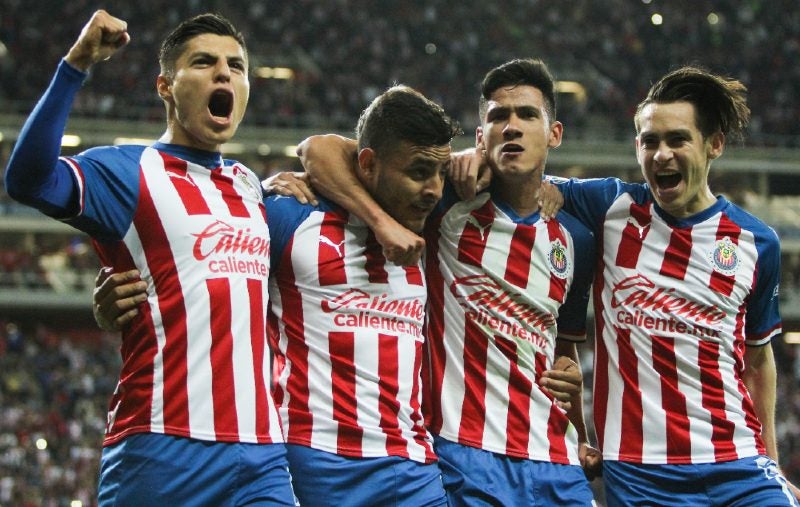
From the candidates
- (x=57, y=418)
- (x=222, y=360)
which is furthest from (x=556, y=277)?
(x=57, y=418)

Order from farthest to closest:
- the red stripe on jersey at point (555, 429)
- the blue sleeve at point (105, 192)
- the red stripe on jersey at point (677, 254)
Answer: the red stripe on jersey at point (677, 254), the red stripe on jersey at point (555, 429), the blue sleeve at point (105, 192)

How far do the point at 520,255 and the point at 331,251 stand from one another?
0.76 metres

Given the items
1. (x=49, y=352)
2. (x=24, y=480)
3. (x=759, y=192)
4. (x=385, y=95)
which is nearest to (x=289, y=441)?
(x=385, y=95)

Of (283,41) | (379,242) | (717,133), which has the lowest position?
(379,242)

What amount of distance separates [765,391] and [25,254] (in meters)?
25.9

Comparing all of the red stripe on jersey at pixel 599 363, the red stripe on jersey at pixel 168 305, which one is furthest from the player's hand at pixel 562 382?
the red stripe on jersey at pixel 168 305

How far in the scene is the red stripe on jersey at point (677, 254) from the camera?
13.9 ft

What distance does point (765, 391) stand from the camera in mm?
4504

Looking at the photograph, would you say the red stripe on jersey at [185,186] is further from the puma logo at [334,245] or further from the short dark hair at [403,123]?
the short dark hair at [403,123]

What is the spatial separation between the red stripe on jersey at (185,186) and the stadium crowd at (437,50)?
85.9 feet

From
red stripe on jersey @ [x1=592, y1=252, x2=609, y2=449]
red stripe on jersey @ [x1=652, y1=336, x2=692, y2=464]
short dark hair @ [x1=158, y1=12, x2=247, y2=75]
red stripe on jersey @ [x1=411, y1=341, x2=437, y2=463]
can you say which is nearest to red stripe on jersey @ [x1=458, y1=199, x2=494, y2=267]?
red stripe on jersey @ [x1=411, y1=341, x2=437, y2=463]

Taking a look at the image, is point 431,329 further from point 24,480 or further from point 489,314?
point 24,480

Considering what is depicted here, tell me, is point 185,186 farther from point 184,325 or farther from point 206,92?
point 184,325

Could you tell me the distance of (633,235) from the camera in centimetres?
432
